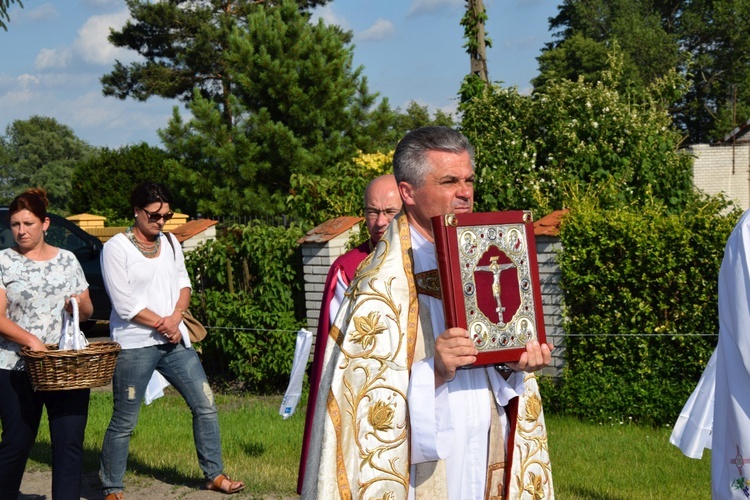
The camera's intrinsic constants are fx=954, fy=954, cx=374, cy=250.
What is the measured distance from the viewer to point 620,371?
7.98m

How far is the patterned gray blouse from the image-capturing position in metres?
5.35

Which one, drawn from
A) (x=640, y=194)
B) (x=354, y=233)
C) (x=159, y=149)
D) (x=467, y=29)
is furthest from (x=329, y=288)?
(x=159, y=149)

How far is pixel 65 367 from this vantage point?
5016 millimetres

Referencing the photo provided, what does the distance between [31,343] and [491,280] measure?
3307 millimetres

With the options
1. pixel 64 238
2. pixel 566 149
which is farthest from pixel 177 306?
pixel 64 238

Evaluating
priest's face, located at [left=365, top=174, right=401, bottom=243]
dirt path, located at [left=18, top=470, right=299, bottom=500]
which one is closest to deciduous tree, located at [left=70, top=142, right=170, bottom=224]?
dirt path, located at [left=18, top=470, right=299, bottom=500]

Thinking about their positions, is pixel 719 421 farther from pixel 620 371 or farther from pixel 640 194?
pixel 640 194

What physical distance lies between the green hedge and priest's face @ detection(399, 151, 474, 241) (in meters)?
5.09

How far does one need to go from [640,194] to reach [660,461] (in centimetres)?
484

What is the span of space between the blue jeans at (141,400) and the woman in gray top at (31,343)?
2.26 feet

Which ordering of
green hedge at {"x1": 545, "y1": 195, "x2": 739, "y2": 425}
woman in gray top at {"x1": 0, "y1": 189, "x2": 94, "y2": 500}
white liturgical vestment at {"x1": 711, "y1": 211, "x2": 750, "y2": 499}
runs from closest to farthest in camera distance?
white liturgical vestment at {"x1": 711, "y1": 211, "x2": 750, "y2": 499} → woman in gray top at {"x1": 0, "y1": 189, "x2": 94, "y2": 500} → green hedge at {"x1": 545, "y1": 195, "x2": 739, "y2": 425}

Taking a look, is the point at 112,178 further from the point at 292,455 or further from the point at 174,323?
the point at 174,323

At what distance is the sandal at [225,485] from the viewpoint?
6426 mm

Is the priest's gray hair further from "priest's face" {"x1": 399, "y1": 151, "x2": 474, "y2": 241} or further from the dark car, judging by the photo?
the dark car
